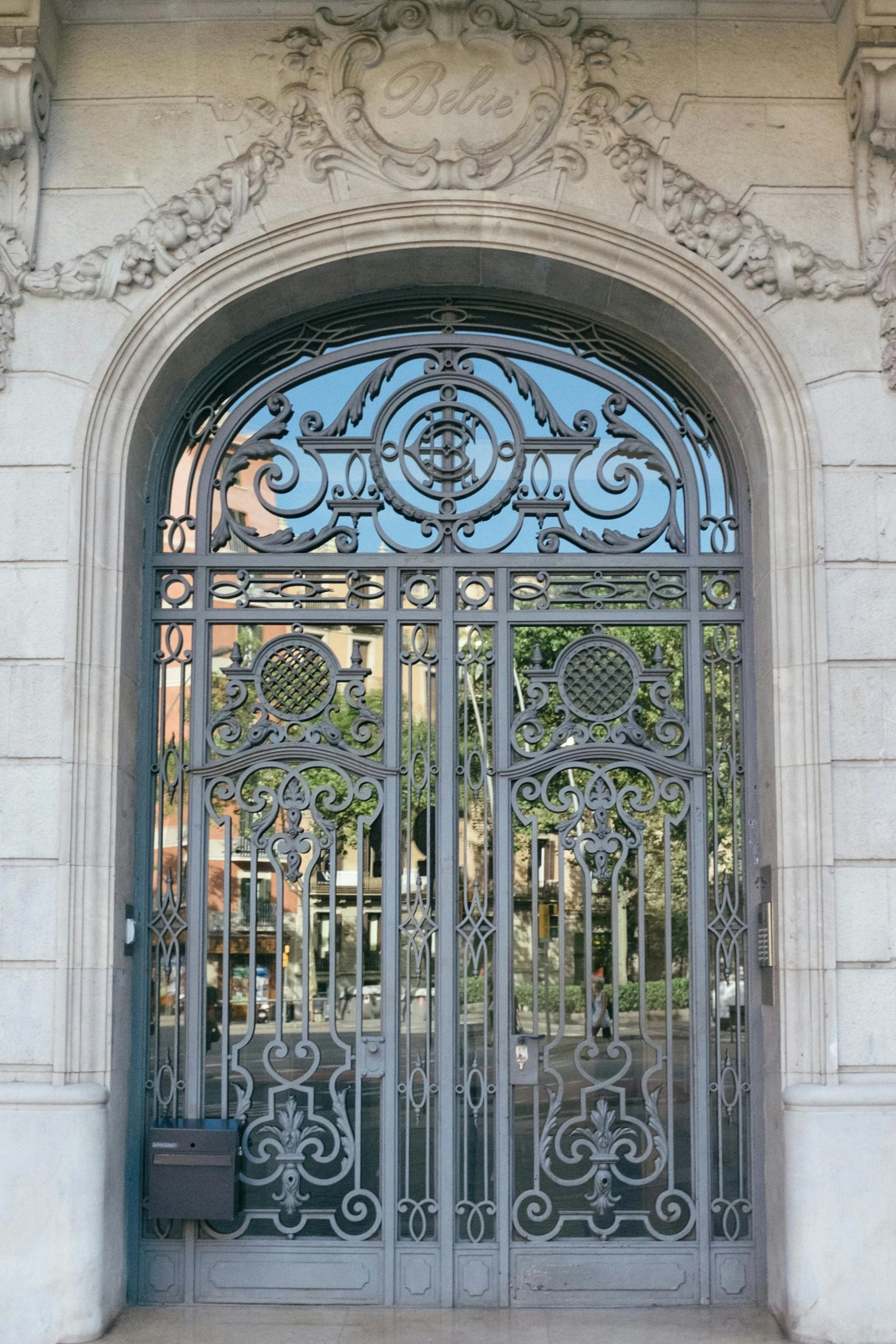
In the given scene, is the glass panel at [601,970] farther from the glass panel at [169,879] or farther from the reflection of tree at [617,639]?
the glass panel at [169,879]

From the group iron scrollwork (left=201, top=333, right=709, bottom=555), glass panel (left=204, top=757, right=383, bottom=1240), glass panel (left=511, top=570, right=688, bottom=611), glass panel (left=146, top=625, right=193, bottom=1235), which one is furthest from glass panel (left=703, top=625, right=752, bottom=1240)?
glass panel (left=146, top=625, right=193, bottom=1235)

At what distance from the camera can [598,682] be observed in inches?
278

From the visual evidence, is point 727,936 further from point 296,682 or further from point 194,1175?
point 194,1175

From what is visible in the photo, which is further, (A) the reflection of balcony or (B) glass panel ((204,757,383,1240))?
(A) the reflection of balcony

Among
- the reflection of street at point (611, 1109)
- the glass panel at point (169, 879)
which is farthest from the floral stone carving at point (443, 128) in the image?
the reflection of street at point (611, 1109)

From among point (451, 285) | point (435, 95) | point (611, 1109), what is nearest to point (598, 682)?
point (611, 1109)

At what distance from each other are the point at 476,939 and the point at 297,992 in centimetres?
93

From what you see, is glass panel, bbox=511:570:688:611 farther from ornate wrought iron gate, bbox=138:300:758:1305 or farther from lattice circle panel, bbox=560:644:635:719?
lattice circle panel, bbox=560:644:635:719

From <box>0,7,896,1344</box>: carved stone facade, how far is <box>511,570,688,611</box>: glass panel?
2.4 inches

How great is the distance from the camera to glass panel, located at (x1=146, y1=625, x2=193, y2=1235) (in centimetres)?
682

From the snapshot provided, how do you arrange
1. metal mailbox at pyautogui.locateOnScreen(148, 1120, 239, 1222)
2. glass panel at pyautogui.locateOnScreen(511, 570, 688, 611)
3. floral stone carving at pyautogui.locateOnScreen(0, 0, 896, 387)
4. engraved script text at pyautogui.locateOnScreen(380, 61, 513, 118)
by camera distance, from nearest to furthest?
metal mailbox at pyautogui.locateOnScreen(148, 1120, 239, 1222) → floral stone carving at pyautogui.locateOnScreen(0, 0, 896, 387) → engraved script text at pyautogui.locateOnScreen(380, 61, 513, 118) → glass panel at pyautogui.locateOnScreen(511, 570, 688, 611)

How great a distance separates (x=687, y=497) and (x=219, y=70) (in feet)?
10.7

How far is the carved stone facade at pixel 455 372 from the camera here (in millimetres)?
6367

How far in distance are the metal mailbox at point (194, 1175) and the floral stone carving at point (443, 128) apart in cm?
416
